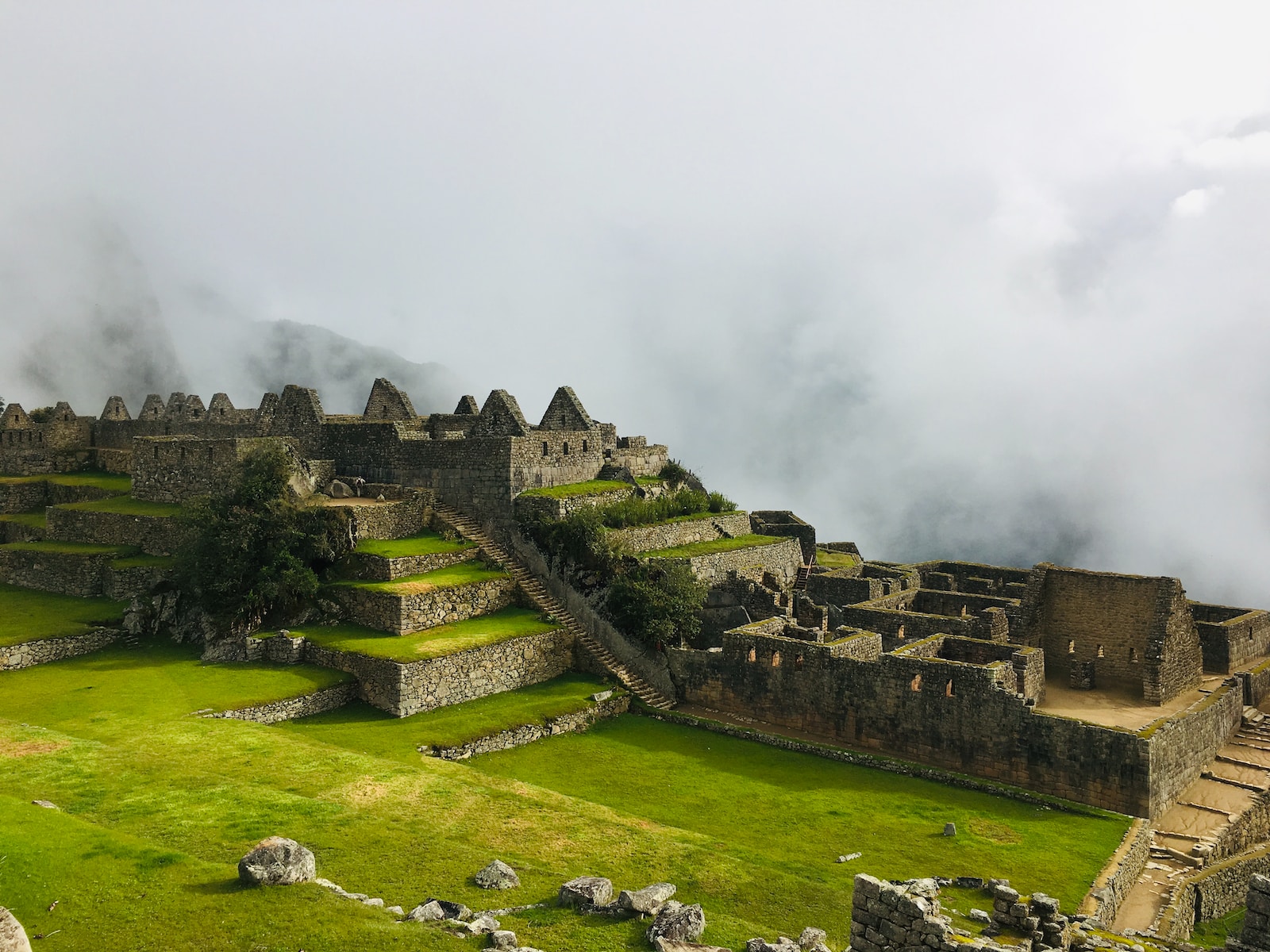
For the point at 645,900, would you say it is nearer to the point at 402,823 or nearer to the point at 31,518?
the point at 402,823

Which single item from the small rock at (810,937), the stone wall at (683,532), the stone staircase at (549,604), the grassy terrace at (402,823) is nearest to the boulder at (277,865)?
the grassy terrace at (402,823)

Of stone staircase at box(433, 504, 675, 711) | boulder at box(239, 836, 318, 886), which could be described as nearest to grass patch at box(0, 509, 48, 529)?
stone staircase at box(433, 504, 675, 711)

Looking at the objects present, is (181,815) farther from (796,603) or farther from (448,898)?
(796,603)

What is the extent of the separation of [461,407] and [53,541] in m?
16.5

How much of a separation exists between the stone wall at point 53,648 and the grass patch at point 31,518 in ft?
34.2

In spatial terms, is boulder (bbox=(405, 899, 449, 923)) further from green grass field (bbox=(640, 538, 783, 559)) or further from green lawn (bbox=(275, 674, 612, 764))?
green grass field (bbox=(640, 538, 783, 559))

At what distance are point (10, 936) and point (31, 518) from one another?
117 ft

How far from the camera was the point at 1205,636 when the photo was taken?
103 ft

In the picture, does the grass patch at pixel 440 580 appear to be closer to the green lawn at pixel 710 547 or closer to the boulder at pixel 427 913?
the green lawn at pixel 710 547

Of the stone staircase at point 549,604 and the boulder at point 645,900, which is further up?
the stone staircase at point 549,604

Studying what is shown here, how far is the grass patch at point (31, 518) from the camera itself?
122 feet

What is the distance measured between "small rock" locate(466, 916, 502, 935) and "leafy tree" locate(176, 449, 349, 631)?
18.1 meters

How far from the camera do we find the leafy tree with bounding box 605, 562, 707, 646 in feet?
96.5

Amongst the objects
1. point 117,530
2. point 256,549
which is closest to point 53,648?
point 256,549
